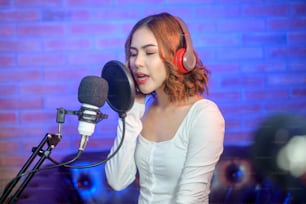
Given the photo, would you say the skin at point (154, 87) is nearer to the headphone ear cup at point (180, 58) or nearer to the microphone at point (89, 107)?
the headphone ear cup at point (180, 58)

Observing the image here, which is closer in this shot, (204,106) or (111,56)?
(204,106)

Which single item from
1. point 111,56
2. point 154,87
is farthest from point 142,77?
point 111,56

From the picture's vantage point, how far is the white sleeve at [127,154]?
1.32 meters

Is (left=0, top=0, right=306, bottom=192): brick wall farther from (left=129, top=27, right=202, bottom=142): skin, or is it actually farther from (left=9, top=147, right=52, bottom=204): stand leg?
(left=9, top=147, right=52, bottom=204): stand leg

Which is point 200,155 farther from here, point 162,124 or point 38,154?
point 38,154

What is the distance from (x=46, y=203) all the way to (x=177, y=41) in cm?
92

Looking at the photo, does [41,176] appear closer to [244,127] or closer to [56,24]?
[56,24]

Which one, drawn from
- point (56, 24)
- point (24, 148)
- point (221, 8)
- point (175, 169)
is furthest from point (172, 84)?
point (24, 148)

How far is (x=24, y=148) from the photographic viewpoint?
1611 mm

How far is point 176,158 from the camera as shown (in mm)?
1238

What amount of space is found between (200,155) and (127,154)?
0.92 ft

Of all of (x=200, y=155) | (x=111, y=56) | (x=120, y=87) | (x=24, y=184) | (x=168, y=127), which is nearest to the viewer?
(x=24, y=184)

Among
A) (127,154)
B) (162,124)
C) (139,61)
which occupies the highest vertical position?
(139,61)

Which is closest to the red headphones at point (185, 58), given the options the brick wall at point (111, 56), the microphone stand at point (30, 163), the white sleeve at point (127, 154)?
the white sleeve at point (127, 154)
